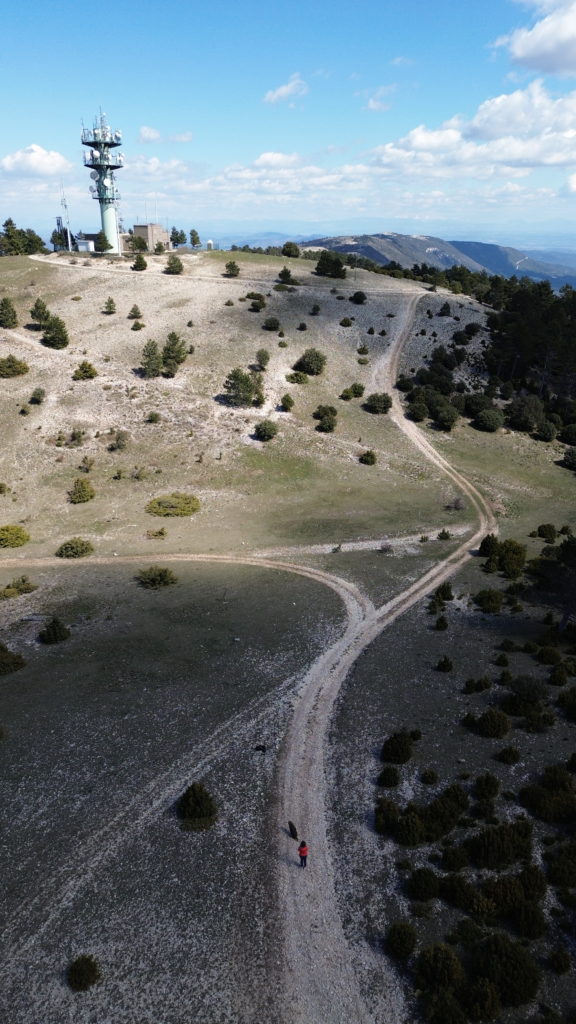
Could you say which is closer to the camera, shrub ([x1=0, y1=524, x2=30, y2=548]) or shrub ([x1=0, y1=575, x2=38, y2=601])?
shrub ([x1=0, y1=575, x2=38, y2=601])

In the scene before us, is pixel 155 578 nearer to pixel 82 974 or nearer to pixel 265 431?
pixel 82 974

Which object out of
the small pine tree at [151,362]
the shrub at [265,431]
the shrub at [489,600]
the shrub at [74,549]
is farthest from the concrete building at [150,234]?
the shrub at [489,600]

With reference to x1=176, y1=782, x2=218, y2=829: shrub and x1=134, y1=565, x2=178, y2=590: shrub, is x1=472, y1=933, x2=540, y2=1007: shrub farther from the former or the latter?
x1=134, y1=565, x2=178, y2=590: shrub

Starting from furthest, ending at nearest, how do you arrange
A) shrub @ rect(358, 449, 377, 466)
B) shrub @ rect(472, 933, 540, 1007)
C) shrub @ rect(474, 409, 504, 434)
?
shrub @ rect(474, 409, 504, 434), shrub @ rect(358, 449, 377, 466), shrub @ rect(472, 933, 540, 1007)

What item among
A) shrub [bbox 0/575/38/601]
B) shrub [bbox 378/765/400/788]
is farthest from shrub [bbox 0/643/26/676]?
Answer: shrub [bbox 378/765/400/788]

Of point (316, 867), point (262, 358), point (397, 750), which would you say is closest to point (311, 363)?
point (262, 358)

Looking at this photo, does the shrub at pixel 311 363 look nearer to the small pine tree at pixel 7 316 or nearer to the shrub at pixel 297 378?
the shrub at pixel 297 378
